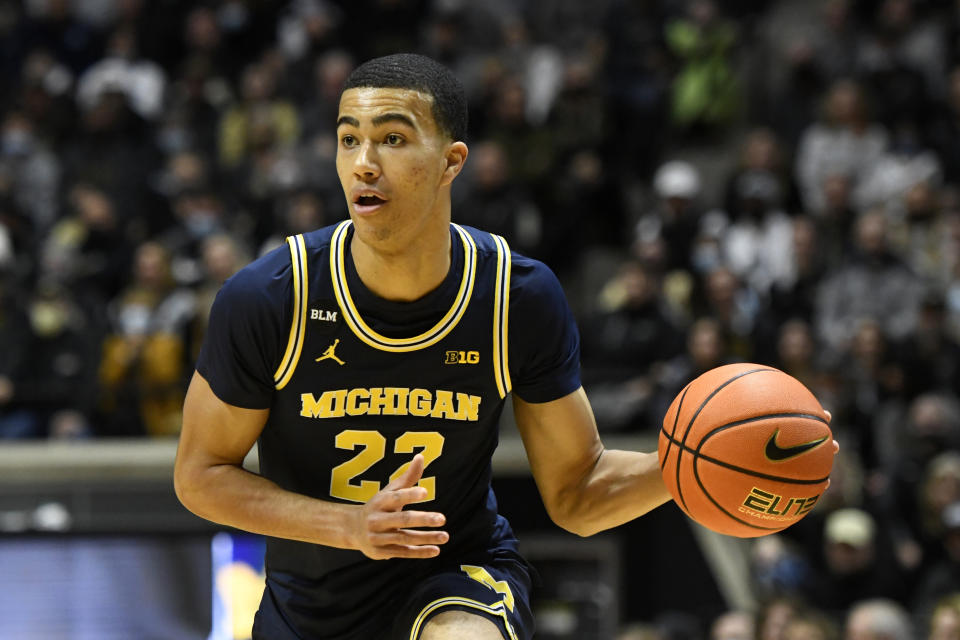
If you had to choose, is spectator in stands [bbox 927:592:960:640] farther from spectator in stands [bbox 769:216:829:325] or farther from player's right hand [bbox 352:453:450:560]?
player's right hand [bbox 352:453:450:560]

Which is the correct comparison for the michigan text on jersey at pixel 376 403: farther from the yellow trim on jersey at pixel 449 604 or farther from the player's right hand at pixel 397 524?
the yellow trim on jersey at pixel 449 604

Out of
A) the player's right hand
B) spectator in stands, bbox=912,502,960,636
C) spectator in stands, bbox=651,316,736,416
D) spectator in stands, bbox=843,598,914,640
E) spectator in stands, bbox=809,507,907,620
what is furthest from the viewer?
spectator in stands, bbox=651,316,736,416

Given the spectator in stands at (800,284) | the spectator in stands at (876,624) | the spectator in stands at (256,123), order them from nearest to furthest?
the spectator in stands at (876,624)
the spectator in stands at (800,284)
the spectator in stands at (256,123)

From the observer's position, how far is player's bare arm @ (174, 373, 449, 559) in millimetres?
3834

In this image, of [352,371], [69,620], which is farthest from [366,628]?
[69,620]

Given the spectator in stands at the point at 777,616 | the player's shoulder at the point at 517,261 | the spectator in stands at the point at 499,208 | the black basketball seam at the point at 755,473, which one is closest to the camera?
the black basketball seam at the point at 755,473

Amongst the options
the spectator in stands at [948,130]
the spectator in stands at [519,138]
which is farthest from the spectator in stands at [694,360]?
the spectator in stands at [948,130]

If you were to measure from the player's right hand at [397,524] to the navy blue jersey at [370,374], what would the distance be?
48 cm

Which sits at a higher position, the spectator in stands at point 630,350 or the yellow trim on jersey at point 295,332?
the yellow trim on jersey at point 295,332

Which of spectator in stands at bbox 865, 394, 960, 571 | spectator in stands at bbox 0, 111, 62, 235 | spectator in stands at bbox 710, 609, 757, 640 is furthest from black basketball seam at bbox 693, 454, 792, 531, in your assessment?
spectator in stands at bbox 0, 111, 62, 235

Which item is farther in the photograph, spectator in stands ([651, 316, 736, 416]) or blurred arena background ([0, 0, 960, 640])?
spectator in stands ([651, 316, 736, 416])

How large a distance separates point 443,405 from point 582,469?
1.86ft

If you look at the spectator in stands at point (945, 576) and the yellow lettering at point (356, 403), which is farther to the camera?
the spectator in stands at point (945, 576)

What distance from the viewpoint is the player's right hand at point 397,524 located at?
364 centimetres
